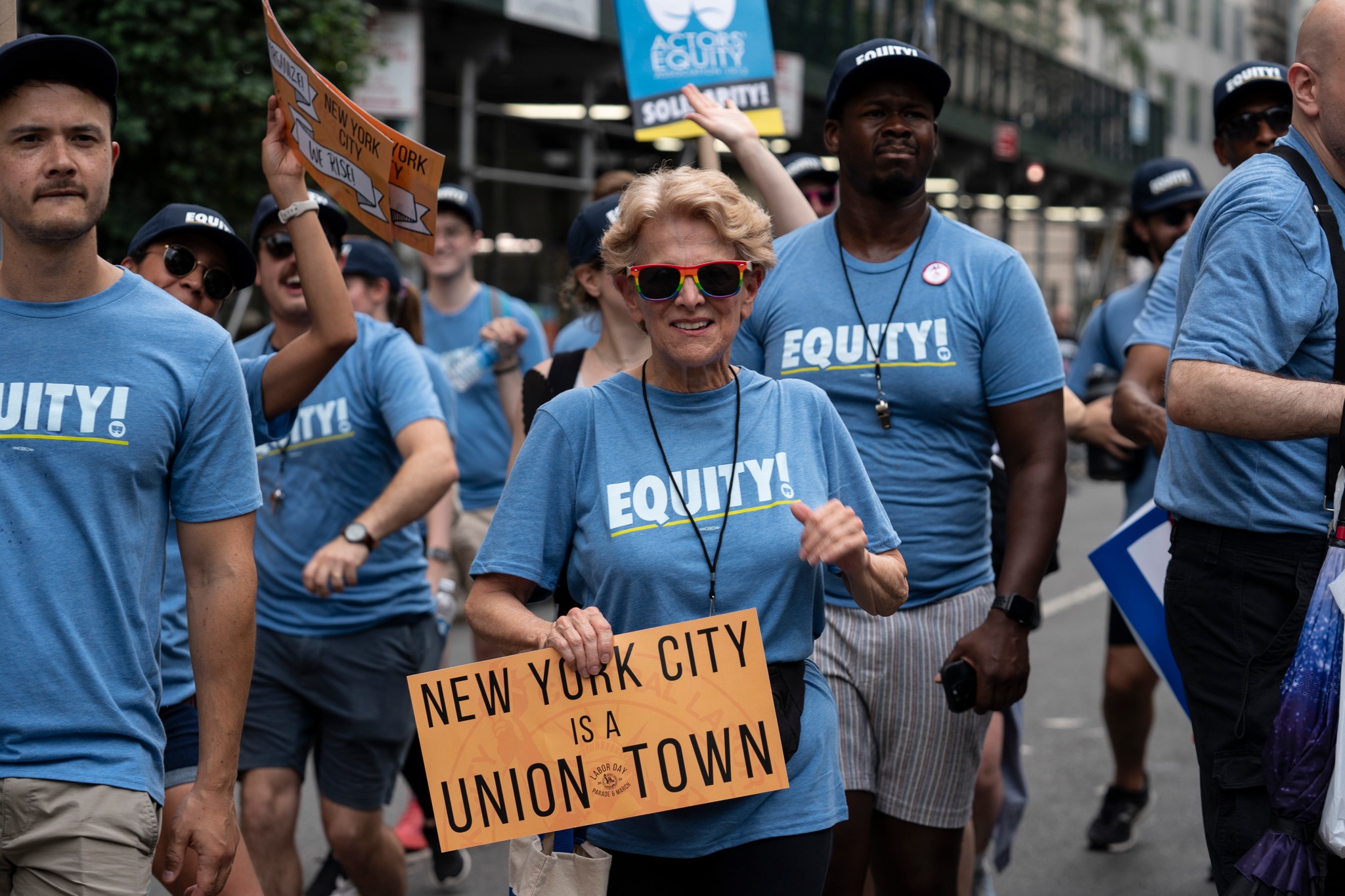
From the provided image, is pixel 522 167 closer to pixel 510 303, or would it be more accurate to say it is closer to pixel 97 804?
pixel 510 303

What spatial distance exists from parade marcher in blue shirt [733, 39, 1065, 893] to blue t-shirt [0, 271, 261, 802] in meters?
1.61

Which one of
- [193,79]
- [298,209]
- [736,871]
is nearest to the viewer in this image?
[736,871]

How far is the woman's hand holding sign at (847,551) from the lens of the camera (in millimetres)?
2820

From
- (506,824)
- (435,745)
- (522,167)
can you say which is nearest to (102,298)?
(435,745)

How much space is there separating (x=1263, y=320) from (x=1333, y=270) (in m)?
0.17

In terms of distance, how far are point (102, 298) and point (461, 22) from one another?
1300 centimetres

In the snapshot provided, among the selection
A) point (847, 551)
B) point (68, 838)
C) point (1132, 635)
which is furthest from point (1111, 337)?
point (68, 838)

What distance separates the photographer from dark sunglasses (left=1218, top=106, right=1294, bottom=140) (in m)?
5.24

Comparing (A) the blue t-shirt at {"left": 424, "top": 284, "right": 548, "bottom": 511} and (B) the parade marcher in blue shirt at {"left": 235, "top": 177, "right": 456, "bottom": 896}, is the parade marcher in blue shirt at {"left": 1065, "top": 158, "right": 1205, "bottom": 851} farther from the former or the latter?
(B) the parade marcher in blue shirt at {"left": 235, "top": 177, "right": 456, "bottom": 896}

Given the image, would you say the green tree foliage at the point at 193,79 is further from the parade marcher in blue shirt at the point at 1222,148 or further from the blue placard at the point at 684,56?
the parade marcher in blue shirt at the point at 1222,148

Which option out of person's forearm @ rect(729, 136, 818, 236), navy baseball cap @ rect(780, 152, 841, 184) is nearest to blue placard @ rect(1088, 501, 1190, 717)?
person's forearm @ rect(729, 136, 818, 236)

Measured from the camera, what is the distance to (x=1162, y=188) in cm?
611

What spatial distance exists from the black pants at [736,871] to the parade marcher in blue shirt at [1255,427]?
0.89m

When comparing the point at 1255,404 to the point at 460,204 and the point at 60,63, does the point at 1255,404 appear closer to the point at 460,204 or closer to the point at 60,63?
the point at 60,63
